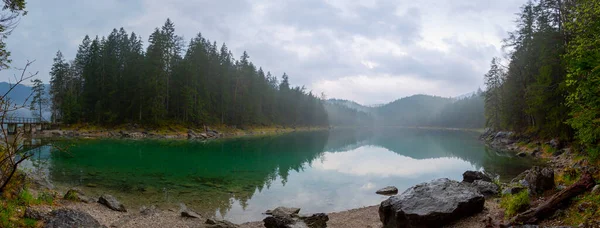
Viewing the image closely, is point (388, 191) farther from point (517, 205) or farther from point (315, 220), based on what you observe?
point (517, 205)

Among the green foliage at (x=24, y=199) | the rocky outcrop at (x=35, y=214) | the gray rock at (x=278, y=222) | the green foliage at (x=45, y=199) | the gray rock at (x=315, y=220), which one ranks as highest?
the green foliage at (x=24, y=199)

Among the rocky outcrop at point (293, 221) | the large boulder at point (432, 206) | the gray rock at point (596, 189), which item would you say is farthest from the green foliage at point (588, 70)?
the rocky outcrop at point (293, 221)

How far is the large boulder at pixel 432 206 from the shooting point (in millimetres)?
11095

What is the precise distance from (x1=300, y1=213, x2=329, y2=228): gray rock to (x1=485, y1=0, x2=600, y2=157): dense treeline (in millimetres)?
11267

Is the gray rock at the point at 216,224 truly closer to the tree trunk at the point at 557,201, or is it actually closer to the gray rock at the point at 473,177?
the tree trunk at the point at 557,201

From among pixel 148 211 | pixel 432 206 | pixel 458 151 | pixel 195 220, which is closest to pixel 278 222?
pixel 195 220

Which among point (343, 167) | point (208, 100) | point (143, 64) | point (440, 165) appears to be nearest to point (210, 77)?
point (208, 100)

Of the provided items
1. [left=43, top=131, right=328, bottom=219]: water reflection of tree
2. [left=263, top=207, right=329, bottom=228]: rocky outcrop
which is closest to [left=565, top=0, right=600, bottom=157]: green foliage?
[left=263, top=207, right=329, bottom=228]: rocky outcrop

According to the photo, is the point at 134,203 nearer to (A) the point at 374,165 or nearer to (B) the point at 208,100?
(A) the point at 374,165

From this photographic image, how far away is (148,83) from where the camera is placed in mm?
63750

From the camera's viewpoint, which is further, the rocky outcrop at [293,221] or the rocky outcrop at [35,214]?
the rocky outcrop at [293,221]

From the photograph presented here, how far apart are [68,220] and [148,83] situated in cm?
5946

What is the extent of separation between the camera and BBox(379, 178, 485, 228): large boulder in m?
11.1

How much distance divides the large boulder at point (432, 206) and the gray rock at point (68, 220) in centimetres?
1119
